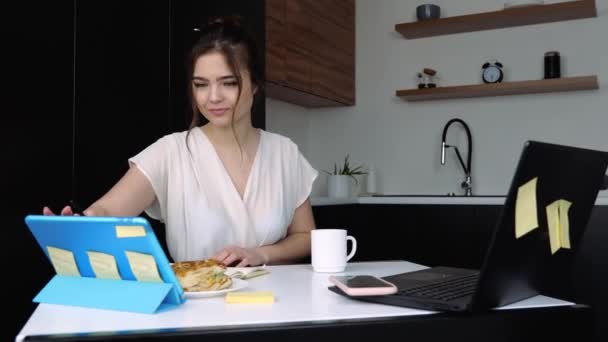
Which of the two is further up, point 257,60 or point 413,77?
point 413,77

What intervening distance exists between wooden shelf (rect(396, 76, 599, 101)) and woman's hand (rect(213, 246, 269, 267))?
8.61ft

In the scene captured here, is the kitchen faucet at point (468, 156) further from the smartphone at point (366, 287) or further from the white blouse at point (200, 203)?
the smartphone at point (366, 287)

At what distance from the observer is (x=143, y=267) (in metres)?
0.84

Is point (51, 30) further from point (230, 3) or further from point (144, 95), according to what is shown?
point (230, 3)

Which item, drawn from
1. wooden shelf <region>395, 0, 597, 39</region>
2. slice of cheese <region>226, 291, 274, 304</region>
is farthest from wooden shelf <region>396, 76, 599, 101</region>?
slice of cheese <region>226, 291, 274, 304</region>

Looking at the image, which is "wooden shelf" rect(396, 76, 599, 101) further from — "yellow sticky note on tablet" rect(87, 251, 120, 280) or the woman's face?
"yellow sticky note on tablet" rect(87, 251, 120, 280)

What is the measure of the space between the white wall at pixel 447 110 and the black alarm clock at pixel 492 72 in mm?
92

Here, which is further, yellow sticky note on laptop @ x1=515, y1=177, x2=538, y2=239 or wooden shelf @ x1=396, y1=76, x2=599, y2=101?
wooden shelf @ x1=396, y1=76, x2=599, y2=101

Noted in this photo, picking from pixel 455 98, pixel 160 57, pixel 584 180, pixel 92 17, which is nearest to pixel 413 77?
pixel 455 98

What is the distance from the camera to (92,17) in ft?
6.77

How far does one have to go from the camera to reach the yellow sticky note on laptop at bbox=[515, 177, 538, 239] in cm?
78

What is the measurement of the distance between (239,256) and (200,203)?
1.02ft

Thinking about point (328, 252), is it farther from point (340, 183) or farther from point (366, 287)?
point (340, 183)

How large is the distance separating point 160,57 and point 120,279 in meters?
1.64
